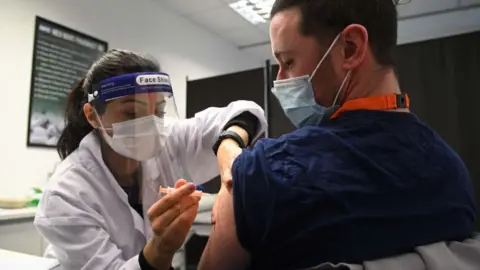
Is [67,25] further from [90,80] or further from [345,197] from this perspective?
[345,197]

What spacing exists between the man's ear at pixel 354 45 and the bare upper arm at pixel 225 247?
341 mm

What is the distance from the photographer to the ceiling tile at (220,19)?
4.34 meters

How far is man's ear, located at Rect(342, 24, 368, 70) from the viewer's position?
721 millimetres

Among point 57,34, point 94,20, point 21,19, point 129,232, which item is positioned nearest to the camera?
point 129,232

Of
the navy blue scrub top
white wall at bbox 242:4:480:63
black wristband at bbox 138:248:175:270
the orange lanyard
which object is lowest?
black wristband at bbox 138:248:175:270

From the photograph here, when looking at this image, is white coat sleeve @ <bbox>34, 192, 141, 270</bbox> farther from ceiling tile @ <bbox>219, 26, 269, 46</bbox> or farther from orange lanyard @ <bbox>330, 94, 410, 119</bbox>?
ceiling tile @ <bbox>219, 26, 269, 46</bbox>

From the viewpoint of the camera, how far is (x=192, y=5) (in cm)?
416

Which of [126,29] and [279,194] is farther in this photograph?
[126,29]

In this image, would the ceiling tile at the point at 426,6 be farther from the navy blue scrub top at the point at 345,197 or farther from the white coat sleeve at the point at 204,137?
the navy blue scrub top at the point at 345,197

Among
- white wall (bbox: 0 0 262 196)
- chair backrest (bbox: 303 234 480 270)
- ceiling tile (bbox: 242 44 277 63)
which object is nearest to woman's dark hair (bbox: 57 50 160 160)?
chair backrest (bbox: 303 234 480 270)

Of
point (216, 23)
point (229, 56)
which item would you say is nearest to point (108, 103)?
point (216, 23)

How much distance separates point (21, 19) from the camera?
275 cm

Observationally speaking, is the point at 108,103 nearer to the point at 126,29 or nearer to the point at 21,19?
the point at 21,19

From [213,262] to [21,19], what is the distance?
275cm
